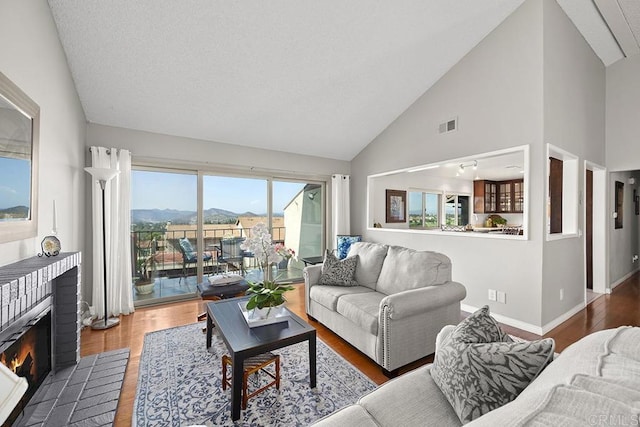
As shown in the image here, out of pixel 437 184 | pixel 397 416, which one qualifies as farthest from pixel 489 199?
pixel 397 416

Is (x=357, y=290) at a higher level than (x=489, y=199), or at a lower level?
lower

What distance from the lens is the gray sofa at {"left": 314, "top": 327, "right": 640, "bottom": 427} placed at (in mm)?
584

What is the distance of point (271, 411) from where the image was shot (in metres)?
1.83

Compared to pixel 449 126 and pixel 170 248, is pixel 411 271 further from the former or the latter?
pixel 170 248

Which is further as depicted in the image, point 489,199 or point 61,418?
point 489,199

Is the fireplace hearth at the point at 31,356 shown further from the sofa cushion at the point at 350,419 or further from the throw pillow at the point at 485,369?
the throw pillow at the point at 485,369

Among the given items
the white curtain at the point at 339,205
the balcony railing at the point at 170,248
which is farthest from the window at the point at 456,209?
the balcony railing at the point at 170,248

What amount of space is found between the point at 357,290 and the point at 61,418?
7.97ft

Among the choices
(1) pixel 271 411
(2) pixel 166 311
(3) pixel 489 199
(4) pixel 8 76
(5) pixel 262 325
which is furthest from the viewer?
(3) pixel 489 199

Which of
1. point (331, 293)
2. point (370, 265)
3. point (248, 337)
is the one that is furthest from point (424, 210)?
point (248, 337)

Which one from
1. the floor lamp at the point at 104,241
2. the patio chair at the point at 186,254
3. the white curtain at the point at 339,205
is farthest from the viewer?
the white curtain at the point at 339,205

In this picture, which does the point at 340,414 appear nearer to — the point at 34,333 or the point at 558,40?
the point at 34,333

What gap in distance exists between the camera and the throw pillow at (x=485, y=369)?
979 millimetres

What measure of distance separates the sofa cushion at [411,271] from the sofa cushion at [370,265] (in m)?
0.08
